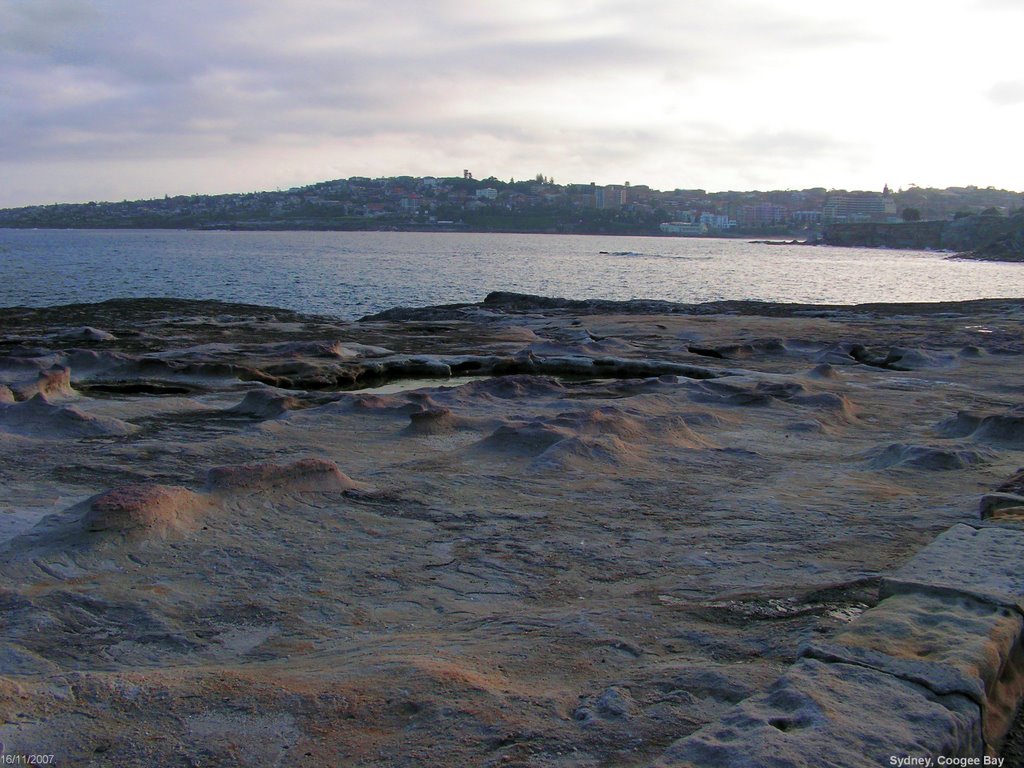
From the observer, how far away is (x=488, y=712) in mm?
4035

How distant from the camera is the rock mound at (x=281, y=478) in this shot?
25.3ft

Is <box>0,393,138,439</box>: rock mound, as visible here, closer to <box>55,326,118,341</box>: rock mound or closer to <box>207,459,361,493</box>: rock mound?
<box>207,459,361,493</box>: rock mound

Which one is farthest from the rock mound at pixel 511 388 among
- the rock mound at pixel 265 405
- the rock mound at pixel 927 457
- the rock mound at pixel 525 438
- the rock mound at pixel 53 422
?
the rock mound at pixel 927 457

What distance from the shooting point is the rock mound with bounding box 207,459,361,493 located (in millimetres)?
7711

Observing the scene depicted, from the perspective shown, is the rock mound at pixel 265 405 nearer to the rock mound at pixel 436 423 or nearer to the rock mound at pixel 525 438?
the rock mound at pixel 436 423

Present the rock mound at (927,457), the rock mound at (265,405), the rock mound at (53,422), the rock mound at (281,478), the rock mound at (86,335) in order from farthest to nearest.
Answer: the rock mound at (86,335) → the rock mound at (265,405) → the rock mound at (53,422) → the rock mound at (927,457) → the rock mound at (281,478)

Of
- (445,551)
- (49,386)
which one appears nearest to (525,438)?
(445,551)

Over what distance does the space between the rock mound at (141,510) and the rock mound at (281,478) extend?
57 cm

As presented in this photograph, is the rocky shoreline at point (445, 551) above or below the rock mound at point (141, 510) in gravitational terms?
below

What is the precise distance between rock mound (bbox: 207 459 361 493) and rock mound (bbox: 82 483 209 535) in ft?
1.87

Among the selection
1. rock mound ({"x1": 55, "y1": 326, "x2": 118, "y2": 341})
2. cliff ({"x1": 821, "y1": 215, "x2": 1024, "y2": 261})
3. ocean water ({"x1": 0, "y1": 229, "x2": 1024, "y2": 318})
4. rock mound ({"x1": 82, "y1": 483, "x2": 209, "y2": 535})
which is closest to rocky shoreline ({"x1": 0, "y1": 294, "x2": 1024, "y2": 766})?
rock mound ({"x1": 82, "y1": 483, "x2": 209, "y2": 535})

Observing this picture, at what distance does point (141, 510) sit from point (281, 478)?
145 cm

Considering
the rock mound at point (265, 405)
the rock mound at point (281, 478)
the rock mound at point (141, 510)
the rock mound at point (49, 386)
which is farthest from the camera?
the rock mound at point (49, 386)

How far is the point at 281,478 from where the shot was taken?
7965 mm
